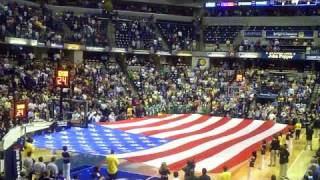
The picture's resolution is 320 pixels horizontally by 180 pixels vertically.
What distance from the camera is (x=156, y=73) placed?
32.8m

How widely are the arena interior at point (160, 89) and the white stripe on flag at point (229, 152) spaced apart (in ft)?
0.13

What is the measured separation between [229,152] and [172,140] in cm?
247

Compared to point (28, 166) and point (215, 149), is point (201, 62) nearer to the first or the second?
point (215, 149)

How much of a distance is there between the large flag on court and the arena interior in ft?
0.17

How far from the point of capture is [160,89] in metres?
30.6

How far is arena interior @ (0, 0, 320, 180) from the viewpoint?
591 inches

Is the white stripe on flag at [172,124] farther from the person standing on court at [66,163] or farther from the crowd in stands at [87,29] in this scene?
the crowd in stands at [87,29]

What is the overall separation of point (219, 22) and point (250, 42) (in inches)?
156

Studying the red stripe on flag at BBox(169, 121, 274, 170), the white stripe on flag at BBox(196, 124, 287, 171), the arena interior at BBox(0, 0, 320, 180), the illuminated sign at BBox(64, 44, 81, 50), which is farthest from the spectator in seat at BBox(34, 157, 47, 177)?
the illuminated sign at BBox(64, 44, 81, 50)

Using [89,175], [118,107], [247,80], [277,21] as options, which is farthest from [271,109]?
[89,175]

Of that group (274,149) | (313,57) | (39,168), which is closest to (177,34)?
(313,57)

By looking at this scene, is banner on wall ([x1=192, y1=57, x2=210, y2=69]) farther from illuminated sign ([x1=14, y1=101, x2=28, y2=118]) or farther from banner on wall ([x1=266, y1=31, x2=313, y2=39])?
illuminated sign ([x1=14, y1=101, x2=28, y2=118])

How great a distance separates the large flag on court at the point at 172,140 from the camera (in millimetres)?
15438

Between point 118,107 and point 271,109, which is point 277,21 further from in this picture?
point 118,107
